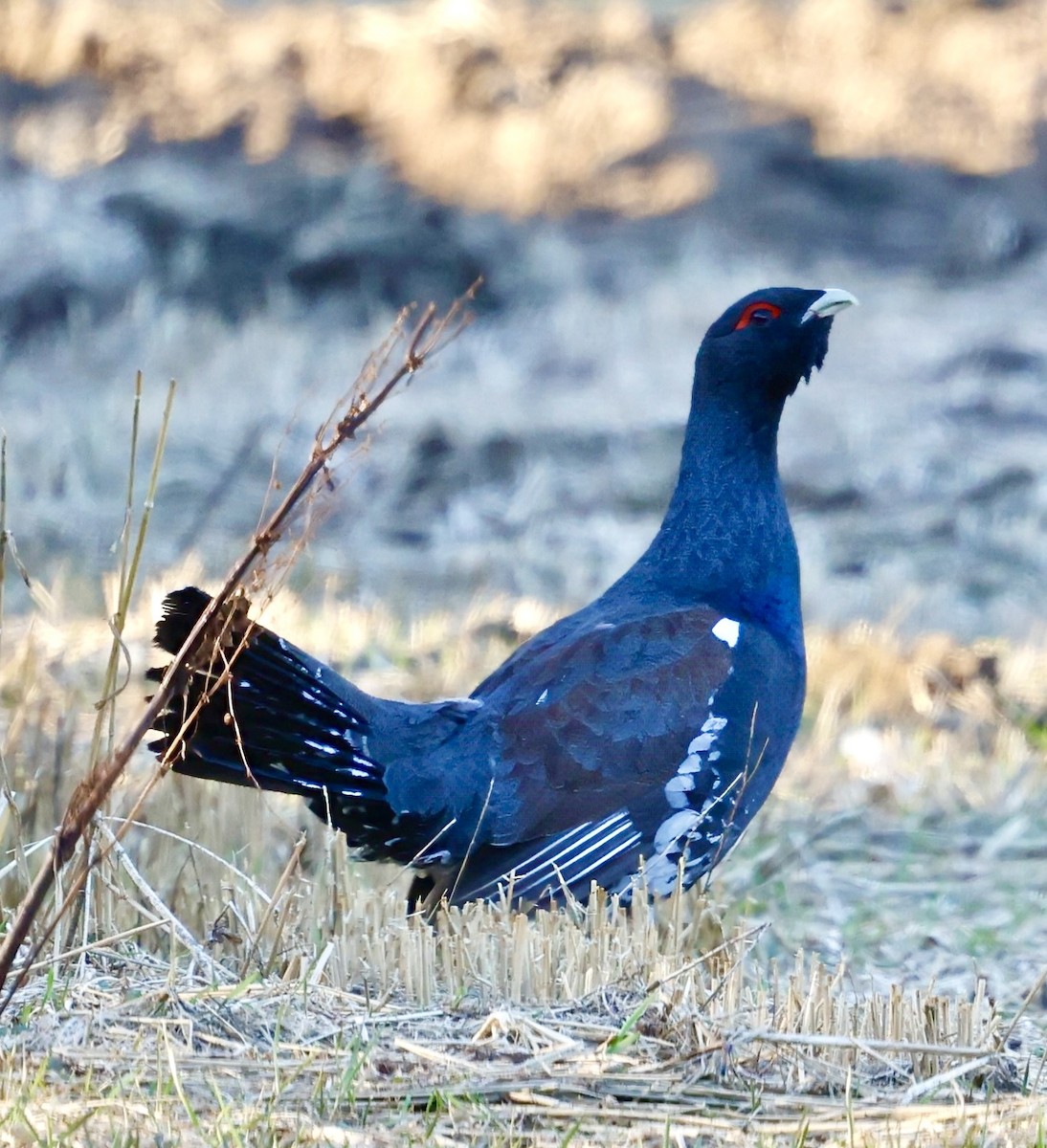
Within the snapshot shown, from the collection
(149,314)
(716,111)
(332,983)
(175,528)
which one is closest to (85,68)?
(149,314)

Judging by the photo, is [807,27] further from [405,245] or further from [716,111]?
[405,245]

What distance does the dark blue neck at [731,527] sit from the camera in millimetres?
5383

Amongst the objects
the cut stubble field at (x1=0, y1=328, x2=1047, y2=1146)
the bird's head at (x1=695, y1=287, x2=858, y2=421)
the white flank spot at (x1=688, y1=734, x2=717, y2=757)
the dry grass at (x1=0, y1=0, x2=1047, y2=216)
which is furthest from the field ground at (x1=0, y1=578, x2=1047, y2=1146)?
the dry grass at (x1=0, y1=0, x2=1047, y2=216)

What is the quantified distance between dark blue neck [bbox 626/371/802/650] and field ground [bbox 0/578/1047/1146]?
2.91 ft

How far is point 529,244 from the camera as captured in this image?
18.7m

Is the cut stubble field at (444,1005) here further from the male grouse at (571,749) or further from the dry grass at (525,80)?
the dry grass at (525,80)

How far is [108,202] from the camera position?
18.0m

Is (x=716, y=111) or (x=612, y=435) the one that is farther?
(x=716, y=111)

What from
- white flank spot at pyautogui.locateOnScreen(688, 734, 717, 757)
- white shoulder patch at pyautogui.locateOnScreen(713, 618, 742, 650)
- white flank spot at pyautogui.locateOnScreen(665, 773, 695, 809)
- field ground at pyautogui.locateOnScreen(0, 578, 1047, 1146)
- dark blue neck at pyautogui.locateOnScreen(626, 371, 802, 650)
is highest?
dark blue neck at pyautogui.locateOnScreen(626, 371, 802, 650)

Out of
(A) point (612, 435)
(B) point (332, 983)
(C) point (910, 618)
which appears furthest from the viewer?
(A) point (612, 435)

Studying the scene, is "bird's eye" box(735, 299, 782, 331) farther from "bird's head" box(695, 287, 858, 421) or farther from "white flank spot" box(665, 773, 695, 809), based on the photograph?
"white flank spot" box(665, 773, 695, 809)

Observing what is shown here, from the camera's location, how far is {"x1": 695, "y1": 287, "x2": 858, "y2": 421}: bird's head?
5566mm

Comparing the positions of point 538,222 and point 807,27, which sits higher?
point 807,27

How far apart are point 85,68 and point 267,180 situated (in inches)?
94.9
